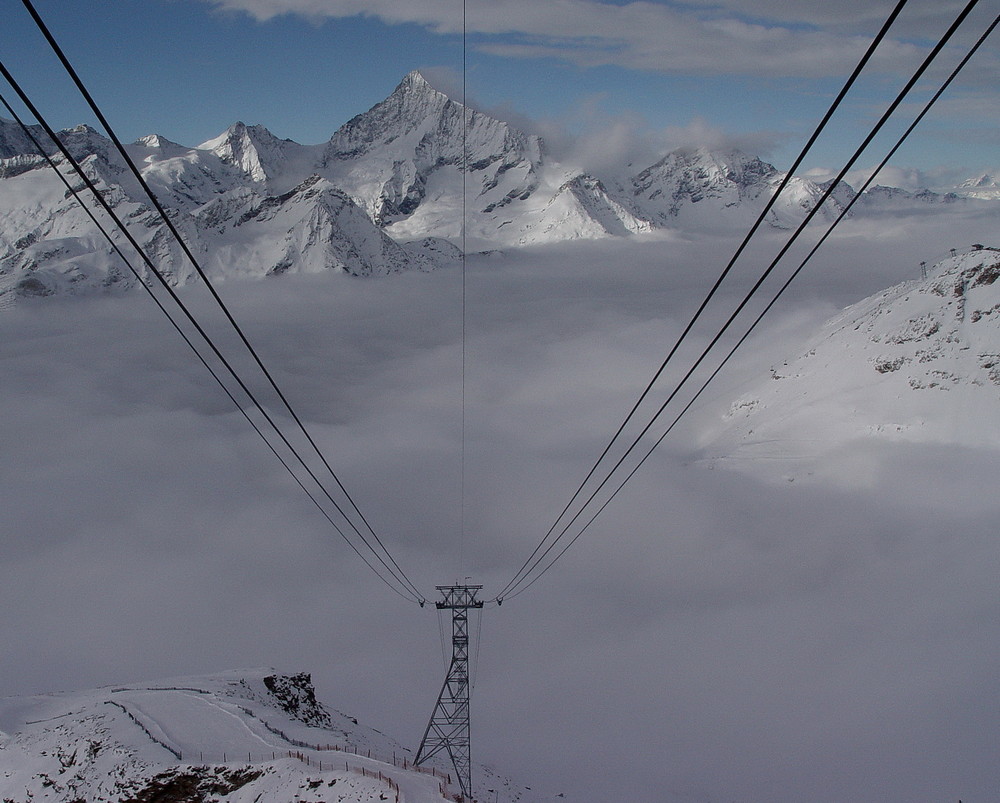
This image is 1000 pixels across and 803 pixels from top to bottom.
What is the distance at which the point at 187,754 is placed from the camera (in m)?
21.9

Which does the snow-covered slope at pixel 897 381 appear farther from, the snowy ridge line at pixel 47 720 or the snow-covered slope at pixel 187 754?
the snowy ridge line at pixel 47 720

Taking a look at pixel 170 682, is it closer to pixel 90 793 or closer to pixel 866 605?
pixel 90 793

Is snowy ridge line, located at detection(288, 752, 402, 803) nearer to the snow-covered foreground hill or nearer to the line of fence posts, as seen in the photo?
the line of fence posts

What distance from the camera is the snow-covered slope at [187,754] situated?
18.3 meters

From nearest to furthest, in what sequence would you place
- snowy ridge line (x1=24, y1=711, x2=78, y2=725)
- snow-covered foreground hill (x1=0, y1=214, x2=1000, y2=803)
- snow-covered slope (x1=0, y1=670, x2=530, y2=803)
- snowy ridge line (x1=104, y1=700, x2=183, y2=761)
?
snow-covered slope (x1=0, y1=670, x2=530, y2=803), snowy ridge line (x1=104, y1=700, x2=183, y2=761), snowy ridge line (x1=24, y1=711, x2=78, y2=725), snow-covered foreground hill (x1=0, y1=214, x2=1000, y2=803)

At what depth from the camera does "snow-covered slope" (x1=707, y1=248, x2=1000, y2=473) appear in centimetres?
11131

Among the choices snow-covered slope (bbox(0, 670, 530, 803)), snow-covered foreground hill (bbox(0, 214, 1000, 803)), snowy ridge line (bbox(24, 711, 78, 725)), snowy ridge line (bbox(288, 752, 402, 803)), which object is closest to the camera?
snowy ridge line (bbox(288, 752, 402, 803))

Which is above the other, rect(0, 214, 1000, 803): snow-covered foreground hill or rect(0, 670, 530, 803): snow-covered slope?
rect(0, 214, 1000, 803): snow-covered foreground hill

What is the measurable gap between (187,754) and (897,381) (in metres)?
128

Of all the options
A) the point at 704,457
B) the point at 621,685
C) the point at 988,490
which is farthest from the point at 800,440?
the point at 621,685

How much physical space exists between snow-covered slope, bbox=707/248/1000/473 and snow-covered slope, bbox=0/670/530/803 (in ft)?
370

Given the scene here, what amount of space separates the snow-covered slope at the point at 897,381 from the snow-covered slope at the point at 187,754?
113 metres

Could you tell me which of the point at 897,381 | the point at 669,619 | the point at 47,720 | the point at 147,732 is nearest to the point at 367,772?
the point at 147,732

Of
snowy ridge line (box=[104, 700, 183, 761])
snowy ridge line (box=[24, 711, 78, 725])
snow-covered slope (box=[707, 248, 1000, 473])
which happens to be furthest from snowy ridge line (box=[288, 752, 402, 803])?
snow-covered slope (box=[707, 248, 1000, 473])
